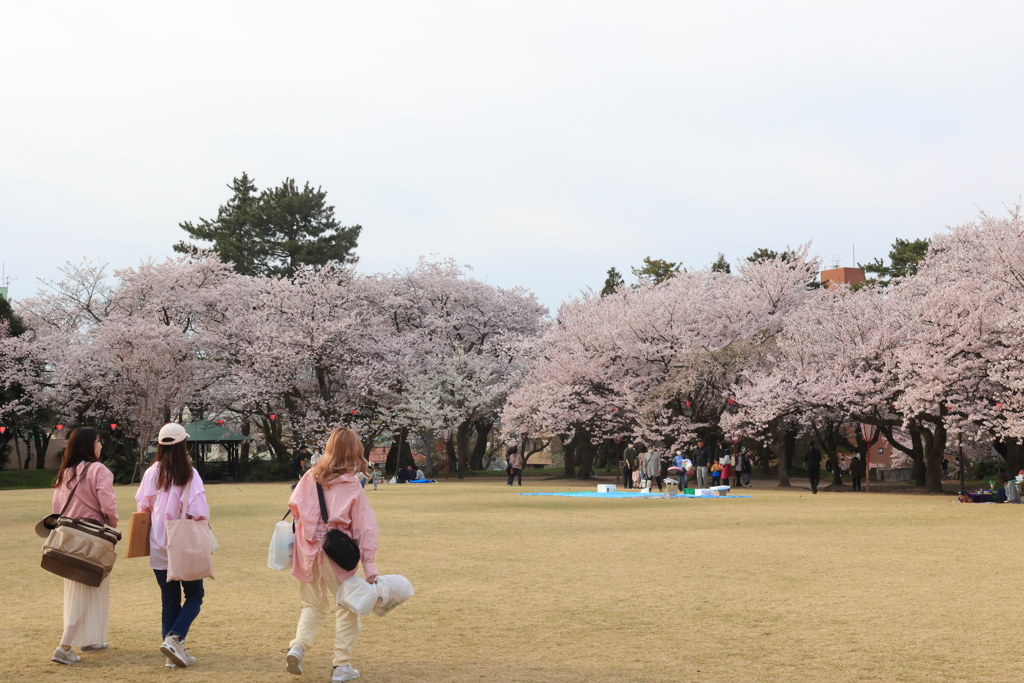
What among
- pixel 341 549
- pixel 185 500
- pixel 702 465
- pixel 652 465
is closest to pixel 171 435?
pixel 185 500

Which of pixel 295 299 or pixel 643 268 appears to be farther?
pixel 643 268

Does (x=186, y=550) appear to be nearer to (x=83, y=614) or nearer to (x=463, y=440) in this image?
(x=83, y=614)

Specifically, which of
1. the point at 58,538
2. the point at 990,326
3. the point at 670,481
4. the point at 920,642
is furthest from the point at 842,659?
the point at 990,326

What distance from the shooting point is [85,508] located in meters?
6.99

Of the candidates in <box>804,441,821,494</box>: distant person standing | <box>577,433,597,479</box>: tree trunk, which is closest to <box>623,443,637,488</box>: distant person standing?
<box>804,441,821,494</box>: distant person standing

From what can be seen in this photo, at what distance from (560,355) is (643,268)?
2404cm

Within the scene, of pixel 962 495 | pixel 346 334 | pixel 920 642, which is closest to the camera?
pixel 920 642

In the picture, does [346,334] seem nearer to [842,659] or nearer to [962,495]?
[962,495]

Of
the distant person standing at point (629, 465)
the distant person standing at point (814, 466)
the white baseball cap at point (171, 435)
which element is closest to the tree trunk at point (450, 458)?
the distant person standing at point (629, 465)

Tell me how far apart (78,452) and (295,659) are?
2322 mm

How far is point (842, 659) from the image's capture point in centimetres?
664

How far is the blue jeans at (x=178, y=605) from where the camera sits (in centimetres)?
654

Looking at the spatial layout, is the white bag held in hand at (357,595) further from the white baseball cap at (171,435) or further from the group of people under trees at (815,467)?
the group of people under trees at (815,467)

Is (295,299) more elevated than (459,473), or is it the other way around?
(295,299)
